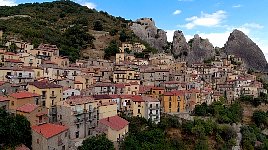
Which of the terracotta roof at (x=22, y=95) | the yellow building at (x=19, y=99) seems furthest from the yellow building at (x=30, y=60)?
the yellow building at (x=19, y=99)

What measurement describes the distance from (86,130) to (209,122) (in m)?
22.0

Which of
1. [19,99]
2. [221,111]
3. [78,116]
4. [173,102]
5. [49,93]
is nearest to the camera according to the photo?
[19,99]

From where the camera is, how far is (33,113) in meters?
38.2

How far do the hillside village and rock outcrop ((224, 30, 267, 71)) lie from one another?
89.3ft

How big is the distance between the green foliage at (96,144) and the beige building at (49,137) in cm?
220

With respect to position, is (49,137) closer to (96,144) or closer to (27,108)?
(27,108)

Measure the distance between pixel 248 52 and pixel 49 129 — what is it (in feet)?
283

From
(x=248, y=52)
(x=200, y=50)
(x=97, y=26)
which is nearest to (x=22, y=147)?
(x=200, y=50)

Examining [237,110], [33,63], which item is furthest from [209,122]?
[33,63]

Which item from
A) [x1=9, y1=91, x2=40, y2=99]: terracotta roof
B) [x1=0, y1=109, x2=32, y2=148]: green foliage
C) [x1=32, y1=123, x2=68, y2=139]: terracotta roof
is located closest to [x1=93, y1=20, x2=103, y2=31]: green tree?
[x1=9, y1=91, x2=40, y2=99]: terracotta roof

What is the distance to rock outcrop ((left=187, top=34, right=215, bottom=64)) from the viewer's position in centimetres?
10188

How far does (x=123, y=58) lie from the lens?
262ft

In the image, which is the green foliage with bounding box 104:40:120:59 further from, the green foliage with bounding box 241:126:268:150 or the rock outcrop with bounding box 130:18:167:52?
the green foliage with bounding box 241:126:268:150

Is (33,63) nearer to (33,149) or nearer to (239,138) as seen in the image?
(33,149)
